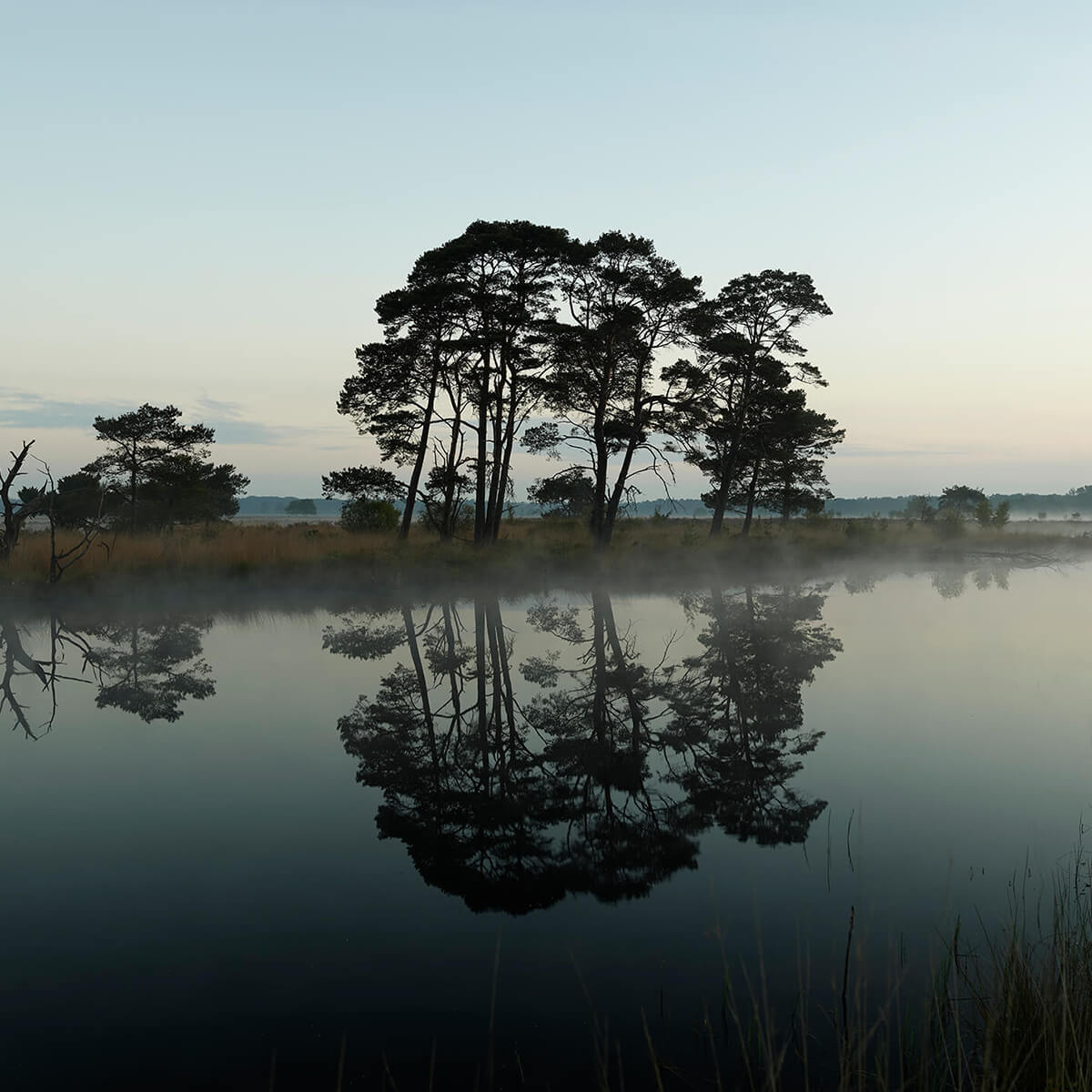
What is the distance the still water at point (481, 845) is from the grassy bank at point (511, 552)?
37.6 ft

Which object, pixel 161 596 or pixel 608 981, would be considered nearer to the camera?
pixel 608 981

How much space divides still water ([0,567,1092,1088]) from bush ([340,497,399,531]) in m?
23.8

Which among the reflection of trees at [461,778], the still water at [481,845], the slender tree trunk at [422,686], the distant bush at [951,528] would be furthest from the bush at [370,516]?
the distant bush at [951,528]

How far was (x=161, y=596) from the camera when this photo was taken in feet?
76.7

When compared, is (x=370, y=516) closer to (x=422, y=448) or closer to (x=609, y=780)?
(x=422, y=448)

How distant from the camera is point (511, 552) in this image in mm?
31266

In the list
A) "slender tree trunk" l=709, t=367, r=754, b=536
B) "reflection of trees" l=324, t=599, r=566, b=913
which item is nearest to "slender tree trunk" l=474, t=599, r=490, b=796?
"reflection of trees" l=324, t=599, r=566, b=913

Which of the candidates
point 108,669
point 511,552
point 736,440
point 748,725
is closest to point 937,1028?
point 748,725

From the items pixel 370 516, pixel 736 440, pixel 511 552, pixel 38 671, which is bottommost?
pixel 38 671

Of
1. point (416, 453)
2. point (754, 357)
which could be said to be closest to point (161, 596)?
point (416, 453)

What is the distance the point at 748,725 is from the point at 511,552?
21962 mm

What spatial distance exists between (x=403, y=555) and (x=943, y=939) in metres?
24.4

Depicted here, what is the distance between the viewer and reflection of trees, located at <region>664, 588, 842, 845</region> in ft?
22.7

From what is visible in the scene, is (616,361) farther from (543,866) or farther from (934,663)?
(543,866)
